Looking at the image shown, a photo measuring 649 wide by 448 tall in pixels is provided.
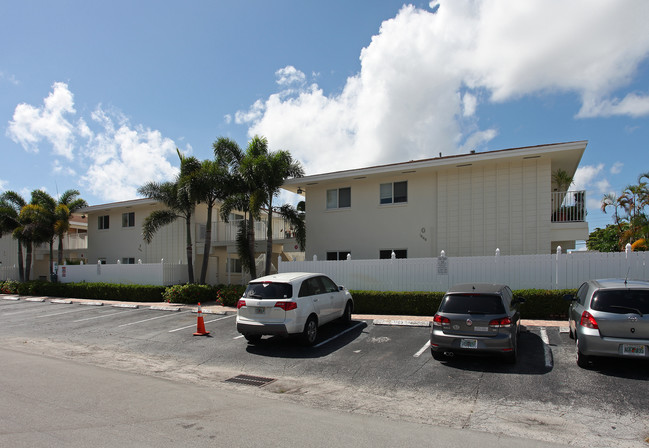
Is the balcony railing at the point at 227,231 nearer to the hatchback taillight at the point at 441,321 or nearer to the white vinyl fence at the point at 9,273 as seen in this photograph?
the hatchback taillight at the point at 441,321

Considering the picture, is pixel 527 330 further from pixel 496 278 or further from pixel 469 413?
pixel 469 413

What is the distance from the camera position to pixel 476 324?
778 cm

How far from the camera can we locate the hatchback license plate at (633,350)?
6.82m

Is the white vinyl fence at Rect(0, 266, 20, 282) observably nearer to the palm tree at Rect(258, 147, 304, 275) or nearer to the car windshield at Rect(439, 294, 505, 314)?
the palm tree at Rect(258, 147, 304, 275)

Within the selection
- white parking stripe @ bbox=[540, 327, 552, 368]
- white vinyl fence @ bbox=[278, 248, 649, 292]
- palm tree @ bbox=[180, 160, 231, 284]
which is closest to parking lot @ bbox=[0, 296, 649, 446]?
white parking stripe @ bbox=[540, 327, 552, 368]

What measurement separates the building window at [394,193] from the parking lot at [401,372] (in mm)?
6480

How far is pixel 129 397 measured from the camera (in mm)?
6594

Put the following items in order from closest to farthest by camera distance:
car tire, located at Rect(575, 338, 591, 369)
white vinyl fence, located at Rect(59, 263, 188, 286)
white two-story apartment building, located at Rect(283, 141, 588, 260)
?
car tire, located at Rect(575, 338, 591, 369) < white two-story apartment building, located at Rect(283, 141, 588, 260) < white vinyl fence, located at Rect(59, 263, 188, 286)

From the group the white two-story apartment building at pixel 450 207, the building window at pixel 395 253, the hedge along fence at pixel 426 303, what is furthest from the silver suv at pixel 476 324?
the building window at pixel 395 253

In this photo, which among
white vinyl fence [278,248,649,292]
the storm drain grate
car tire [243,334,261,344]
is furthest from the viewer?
white vinyl fence [278,248,649,292]

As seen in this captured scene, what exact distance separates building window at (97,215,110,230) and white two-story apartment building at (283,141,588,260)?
1528cm

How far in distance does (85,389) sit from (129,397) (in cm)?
96

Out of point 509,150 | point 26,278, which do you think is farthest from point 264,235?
point 26,278

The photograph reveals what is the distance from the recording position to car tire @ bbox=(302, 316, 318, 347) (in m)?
9.70
